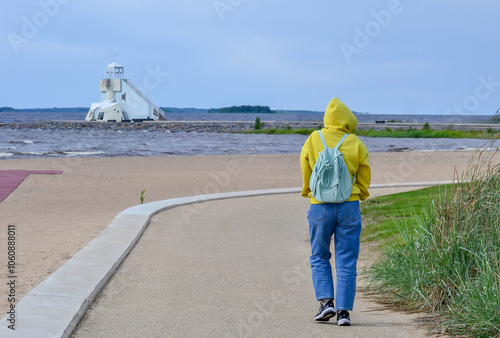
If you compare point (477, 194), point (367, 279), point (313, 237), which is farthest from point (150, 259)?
point (477, 194)

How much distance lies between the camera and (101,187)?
19.6 metres

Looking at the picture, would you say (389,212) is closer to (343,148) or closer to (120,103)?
(343,148)

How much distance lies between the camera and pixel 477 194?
20.5ft

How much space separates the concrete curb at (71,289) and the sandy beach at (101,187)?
0.47 metres

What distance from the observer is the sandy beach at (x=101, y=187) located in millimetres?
9617

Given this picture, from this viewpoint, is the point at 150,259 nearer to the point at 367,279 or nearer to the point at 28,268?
the point at 28,268

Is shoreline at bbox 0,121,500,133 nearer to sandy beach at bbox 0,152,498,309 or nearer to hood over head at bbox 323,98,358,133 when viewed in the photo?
sandy beach at bbox 0,152,498,309

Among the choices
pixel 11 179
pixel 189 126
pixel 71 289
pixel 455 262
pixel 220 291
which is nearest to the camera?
pixel 455 262

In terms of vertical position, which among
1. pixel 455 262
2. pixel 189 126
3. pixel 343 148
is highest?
pixel 343 148

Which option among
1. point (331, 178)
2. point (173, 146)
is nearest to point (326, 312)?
point (331, 178)

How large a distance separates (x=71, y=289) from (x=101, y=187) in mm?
13718

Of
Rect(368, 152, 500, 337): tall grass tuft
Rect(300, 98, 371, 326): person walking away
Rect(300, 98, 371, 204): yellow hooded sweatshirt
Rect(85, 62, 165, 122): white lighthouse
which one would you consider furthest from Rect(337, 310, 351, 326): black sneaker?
Rect(85, 62, 165, 122): white lighthouse

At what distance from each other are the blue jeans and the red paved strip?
12.2m

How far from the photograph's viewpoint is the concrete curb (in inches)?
196
